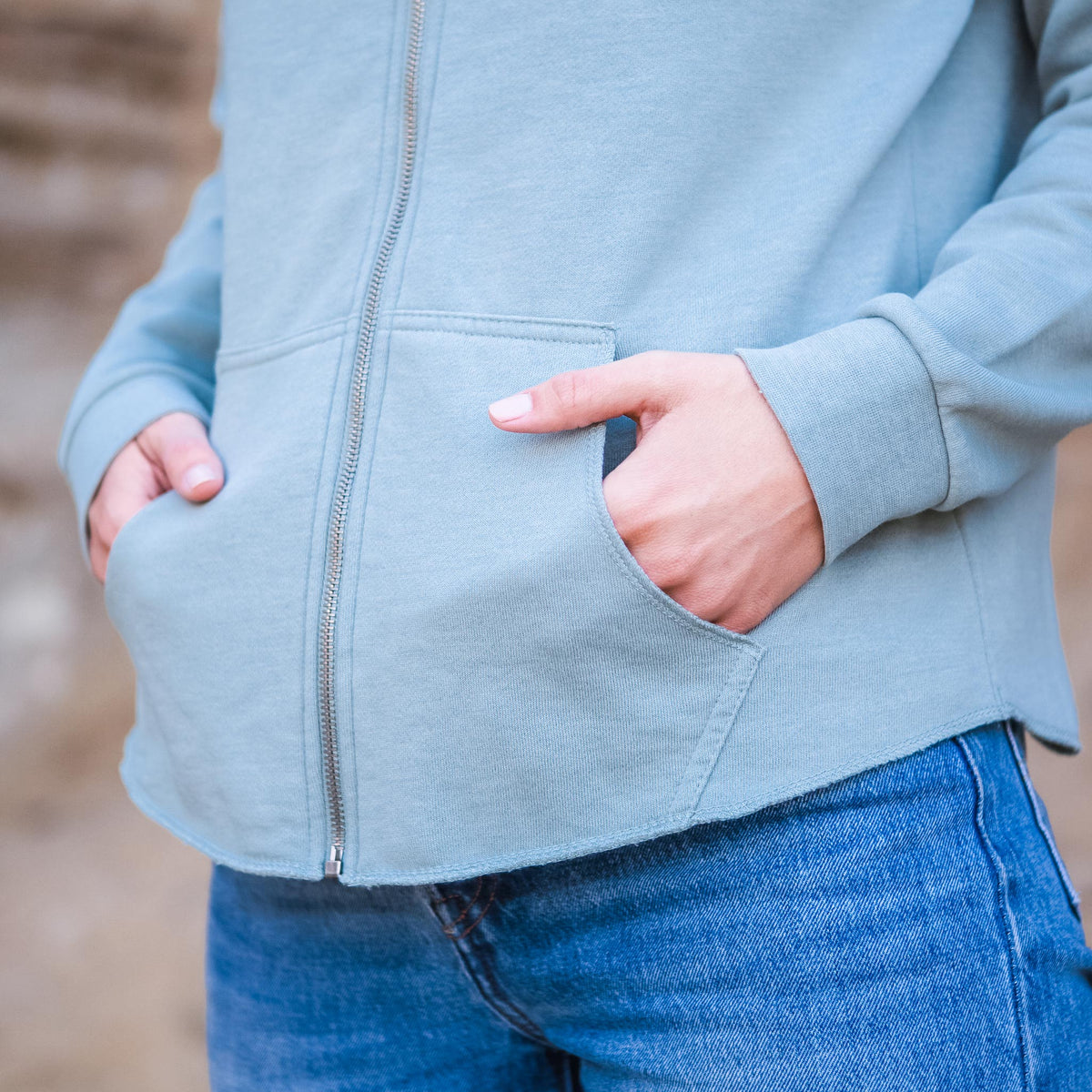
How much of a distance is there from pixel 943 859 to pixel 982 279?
39 centimetres

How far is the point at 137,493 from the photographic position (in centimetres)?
90

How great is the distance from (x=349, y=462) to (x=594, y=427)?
18cm

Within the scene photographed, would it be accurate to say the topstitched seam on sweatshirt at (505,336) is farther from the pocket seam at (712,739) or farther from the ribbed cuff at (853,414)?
the pocket seam at (712,739)

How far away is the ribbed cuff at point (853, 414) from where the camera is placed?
25.4 inches

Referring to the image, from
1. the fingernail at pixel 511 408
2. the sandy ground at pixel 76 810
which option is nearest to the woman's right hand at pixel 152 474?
the fingernail at pixel 511 408

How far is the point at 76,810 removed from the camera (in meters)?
2.55

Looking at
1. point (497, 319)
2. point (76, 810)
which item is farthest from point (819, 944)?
point (76, 810)

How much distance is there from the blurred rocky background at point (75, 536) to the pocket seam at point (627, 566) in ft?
6.33

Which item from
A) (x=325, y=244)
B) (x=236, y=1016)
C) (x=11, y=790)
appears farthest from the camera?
(x=11, y=790)

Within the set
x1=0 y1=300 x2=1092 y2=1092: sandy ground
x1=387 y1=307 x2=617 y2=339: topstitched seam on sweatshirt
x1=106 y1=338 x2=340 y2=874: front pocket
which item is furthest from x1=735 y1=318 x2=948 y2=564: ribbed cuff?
x1=0 y1=300 x2=1092 y2=1092: sandy ground

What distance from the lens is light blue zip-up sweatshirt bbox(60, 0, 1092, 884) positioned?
0.65 metres

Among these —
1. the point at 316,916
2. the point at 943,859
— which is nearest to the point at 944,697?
the point at 943,859

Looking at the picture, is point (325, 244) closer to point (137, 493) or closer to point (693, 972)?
point (137, 493)

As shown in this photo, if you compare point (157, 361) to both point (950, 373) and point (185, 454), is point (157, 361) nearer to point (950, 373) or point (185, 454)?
point (185, 454)
